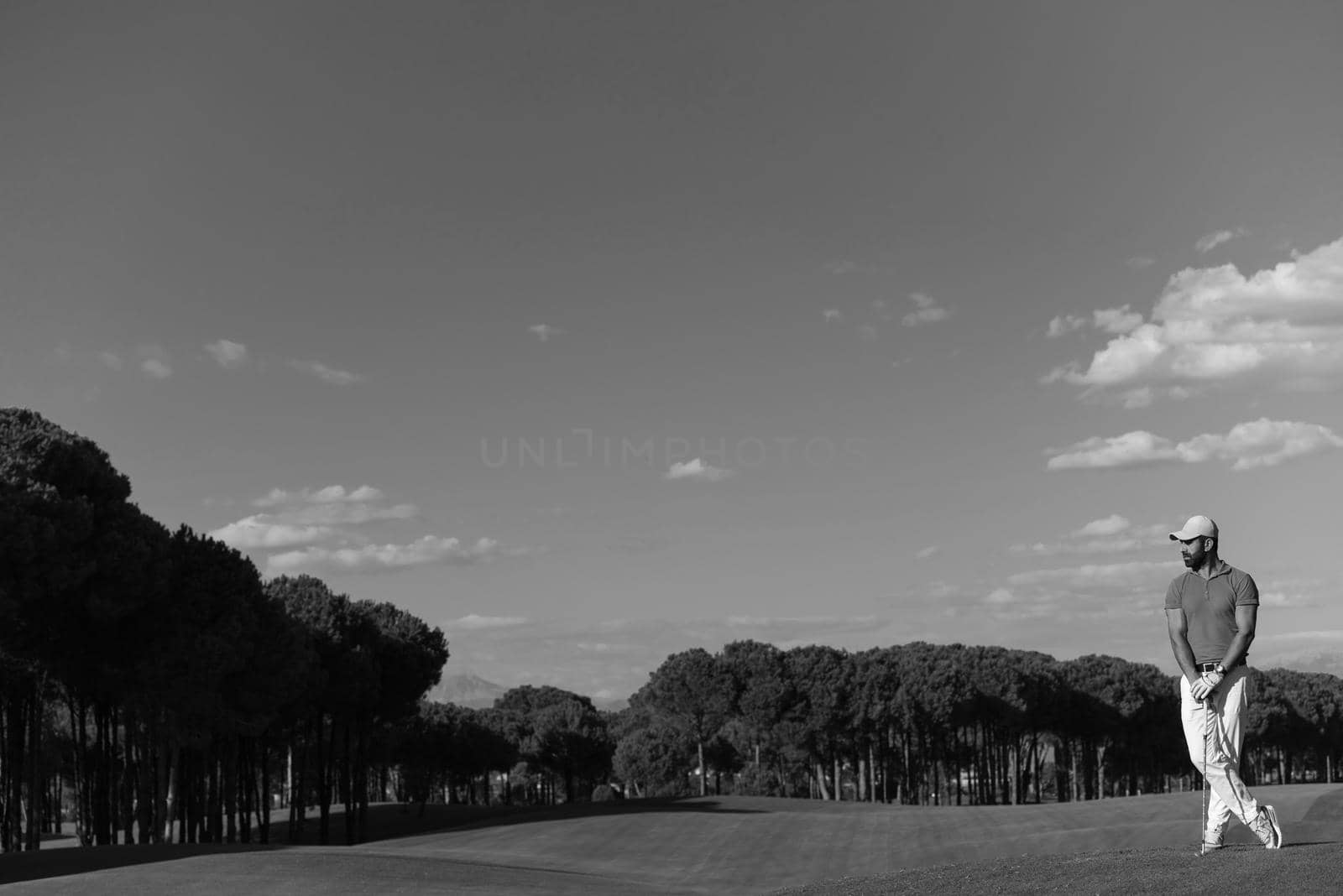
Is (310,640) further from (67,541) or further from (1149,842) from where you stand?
(1149,842)

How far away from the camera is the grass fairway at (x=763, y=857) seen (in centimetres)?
1478

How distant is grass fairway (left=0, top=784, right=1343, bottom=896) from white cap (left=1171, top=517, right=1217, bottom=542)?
3550mm

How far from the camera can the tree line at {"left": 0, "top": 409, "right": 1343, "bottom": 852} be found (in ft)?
166

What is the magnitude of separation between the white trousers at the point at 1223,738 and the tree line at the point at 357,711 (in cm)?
4086

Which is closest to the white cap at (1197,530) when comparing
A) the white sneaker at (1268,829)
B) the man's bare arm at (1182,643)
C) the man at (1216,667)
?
the man at (1216,667)

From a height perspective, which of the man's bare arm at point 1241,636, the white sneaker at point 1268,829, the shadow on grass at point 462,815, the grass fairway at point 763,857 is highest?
the man's bare arm at point 1241,636

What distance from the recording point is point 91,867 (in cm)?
3625

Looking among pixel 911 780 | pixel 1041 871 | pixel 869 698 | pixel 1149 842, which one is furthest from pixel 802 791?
pixel 1041 871

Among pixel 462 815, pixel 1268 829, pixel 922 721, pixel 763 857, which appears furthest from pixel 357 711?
pixel 1268 829

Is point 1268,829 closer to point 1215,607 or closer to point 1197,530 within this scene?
point 1215,607

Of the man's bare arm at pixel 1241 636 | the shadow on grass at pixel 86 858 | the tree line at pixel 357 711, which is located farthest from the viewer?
the tree line at pixel 357 711

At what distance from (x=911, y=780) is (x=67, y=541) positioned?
98.7 m

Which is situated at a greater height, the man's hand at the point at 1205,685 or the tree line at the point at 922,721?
the man's hand at the point at 1205,685

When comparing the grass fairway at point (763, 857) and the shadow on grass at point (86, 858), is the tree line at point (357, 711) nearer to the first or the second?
the shadow on grass at point (86, 858)
